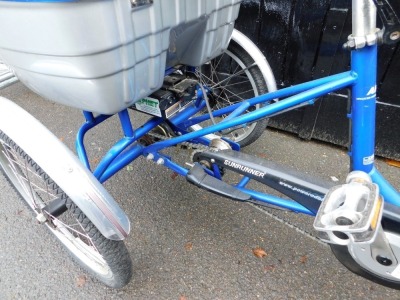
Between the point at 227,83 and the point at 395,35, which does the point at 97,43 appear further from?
the point at 227,83

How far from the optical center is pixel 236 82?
218 cm

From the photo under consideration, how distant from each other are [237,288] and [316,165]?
1.03 metres

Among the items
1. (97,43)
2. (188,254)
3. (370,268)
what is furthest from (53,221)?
(370,268)

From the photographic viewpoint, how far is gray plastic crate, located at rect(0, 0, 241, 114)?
0.80m

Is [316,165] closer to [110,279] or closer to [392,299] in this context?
[392,299]

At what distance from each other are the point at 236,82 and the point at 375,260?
4.75 ft

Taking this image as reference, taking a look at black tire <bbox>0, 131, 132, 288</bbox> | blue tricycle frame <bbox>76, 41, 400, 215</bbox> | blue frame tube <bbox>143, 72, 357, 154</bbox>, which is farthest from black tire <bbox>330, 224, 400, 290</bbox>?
black tire <bbox>0, 131, 132, 288</bbox>

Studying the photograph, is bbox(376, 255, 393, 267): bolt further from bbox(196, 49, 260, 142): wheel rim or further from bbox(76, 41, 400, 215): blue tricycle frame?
bbox(196, 49, 260, 142): wheel rim

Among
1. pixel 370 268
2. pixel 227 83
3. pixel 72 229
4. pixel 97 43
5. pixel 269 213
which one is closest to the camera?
pixel 97 43

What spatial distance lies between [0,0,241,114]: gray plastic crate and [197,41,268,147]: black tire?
1.89 feet

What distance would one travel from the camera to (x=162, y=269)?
153 centimetres

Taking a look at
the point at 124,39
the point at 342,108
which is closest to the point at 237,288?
the point at 124,39

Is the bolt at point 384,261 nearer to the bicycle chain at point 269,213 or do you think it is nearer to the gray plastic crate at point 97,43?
the bicycle chain at point 269,213

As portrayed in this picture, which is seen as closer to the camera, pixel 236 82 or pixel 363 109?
pixel 363 109
